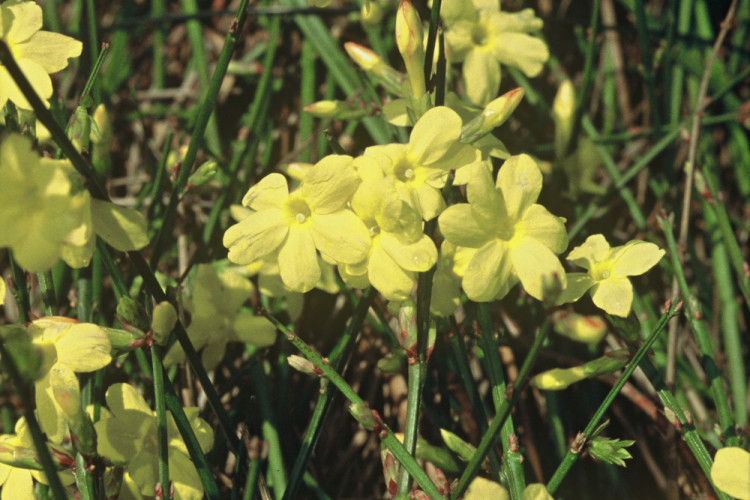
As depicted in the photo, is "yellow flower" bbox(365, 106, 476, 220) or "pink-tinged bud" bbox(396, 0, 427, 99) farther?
"pink-tinged bud" bbox(396, 0, 427, 99)

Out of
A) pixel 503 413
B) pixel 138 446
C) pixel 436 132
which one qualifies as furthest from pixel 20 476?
pixel 436 132

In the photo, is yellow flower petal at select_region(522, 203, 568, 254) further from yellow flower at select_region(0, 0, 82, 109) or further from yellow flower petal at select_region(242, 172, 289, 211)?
yellow flower at select_region(0, 0, 82, 109)

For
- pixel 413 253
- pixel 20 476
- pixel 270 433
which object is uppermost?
pixel 413 253

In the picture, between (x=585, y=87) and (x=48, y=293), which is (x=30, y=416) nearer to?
(x=48, y=293)

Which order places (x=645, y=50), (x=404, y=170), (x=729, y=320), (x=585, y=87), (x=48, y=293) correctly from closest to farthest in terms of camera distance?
(x=404, y=170)
(x=48, y=293)
(x=729, y=320)
(x=585, y=87)
(x=645, y=50)

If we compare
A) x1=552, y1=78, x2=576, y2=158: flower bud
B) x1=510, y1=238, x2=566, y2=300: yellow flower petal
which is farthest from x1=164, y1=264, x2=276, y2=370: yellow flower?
x1=552, y1=78, x2=576, y2=158: flower bud

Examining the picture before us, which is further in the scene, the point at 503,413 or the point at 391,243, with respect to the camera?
the point at 391,243

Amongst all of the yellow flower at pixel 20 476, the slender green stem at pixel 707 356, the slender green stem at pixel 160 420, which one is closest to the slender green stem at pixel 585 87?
the slender green stem at pixel 707 356

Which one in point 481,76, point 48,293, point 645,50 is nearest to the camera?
point 48,293
